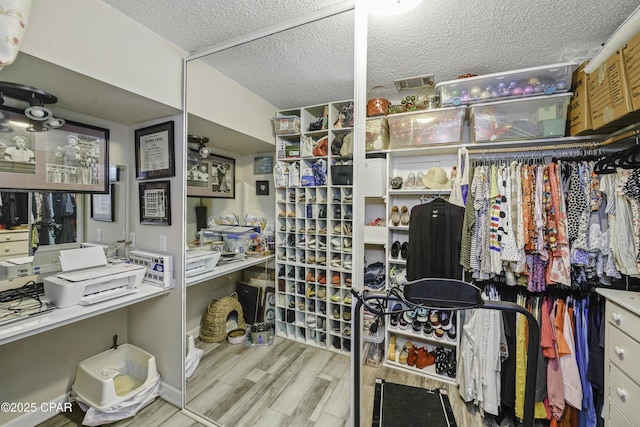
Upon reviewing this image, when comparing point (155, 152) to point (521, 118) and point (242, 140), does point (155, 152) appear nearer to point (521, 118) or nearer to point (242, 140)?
point (242, 140)

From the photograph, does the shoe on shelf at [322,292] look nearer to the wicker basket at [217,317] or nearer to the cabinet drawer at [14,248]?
the wicker basket at [217,317]

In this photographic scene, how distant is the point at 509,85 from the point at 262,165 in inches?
71.9

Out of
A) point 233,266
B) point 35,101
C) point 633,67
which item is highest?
point 633,67

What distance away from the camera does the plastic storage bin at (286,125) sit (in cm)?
183

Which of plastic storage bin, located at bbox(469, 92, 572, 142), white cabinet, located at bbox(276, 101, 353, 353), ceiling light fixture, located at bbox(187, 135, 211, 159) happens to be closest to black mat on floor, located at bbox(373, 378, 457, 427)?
white cabinet, located at bbox(276, 101, 353, 353)

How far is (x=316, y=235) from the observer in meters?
1.82

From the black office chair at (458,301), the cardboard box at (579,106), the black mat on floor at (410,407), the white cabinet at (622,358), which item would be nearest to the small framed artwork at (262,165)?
the black office chair at (458,301)

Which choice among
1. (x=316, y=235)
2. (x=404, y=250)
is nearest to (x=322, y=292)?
(x=316, y=235)

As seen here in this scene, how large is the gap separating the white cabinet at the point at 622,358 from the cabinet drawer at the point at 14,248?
10.8 feet

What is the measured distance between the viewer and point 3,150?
1.40 metres

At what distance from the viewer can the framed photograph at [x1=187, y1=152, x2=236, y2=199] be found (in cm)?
176

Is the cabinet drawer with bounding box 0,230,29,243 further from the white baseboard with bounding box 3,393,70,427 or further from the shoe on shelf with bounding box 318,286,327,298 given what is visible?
the shoe on shelf with bounding box 318,286,327,298

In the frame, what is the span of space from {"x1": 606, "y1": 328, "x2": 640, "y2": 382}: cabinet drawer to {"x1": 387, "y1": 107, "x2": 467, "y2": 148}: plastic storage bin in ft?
4.75

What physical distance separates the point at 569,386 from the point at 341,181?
1886mm
